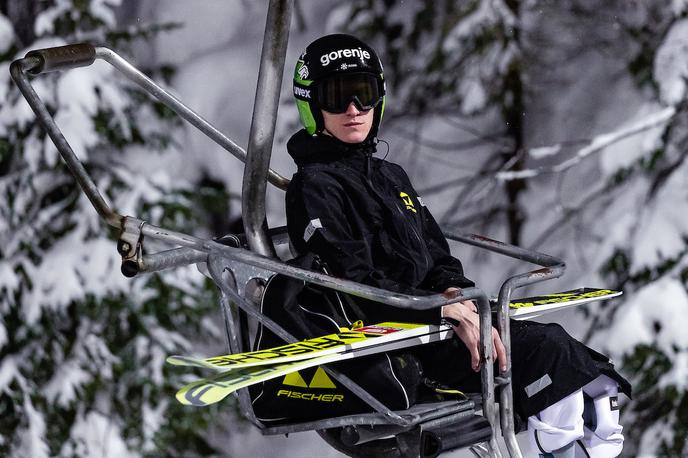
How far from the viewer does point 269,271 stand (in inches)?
141

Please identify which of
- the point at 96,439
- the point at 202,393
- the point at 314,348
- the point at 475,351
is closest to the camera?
the point at 202,393

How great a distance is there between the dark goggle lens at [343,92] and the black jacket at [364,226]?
11 cm

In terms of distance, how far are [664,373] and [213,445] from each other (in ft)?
14.6

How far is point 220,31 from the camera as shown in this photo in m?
11.5

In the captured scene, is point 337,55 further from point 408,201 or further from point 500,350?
point 500,350

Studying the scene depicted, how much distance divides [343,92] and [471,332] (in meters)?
0.88

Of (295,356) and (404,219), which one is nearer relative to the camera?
(295,356)

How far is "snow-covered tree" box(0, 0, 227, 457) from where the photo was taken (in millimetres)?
9242

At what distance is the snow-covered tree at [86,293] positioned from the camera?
30.3ft

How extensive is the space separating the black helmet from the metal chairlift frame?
0.82ft

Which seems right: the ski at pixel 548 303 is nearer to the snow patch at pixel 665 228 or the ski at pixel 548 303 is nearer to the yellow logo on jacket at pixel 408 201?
the yellow logo on jacket at pixel 408 201

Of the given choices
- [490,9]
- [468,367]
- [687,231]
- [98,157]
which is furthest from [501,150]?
[468,367]

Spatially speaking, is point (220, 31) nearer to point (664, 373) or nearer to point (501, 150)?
point (501, 150)

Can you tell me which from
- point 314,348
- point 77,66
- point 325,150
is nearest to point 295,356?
point 314,348
